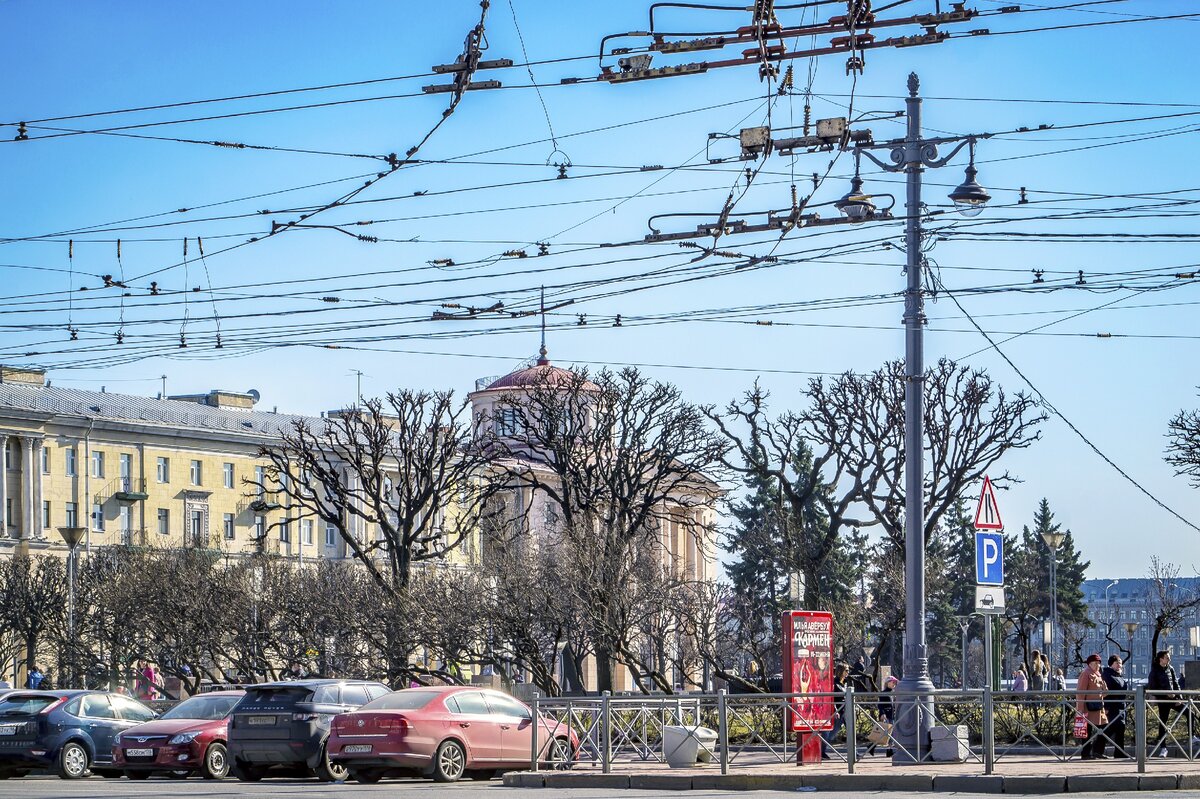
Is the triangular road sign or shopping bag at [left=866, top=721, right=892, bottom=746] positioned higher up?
the triangular road sign

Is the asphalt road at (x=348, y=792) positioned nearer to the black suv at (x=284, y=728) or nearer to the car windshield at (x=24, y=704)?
the black suv at (x=284, y=728)

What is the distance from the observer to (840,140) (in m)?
21.7

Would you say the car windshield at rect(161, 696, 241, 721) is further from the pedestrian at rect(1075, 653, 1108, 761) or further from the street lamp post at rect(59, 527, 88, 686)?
the street lamp post at rect(59, 527, 88, 686)

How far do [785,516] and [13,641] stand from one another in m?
36.2

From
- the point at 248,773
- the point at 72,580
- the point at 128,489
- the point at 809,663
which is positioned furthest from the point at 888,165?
the point at 128,489

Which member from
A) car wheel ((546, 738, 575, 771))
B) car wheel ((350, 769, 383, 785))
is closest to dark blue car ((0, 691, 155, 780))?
car wheel ((350, 769, 383, 785))

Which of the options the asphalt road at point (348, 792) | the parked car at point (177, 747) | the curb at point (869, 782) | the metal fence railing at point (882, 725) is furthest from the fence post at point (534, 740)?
the parked car at point (177, 747)

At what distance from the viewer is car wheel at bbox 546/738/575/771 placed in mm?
26906

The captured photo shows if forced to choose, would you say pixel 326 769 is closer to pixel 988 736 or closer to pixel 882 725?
pixel 882 725

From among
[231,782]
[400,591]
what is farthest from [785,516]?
[231,782]

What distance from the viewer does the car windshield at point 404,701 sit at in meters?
26.6

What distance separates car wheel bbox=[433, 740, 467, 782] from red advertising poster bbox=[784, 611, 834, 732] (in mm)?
4836

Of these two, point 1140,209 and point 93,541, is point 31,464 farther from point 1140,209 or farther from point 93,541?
point 1140,209

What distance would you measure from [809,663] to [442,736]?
5398 millimetres
